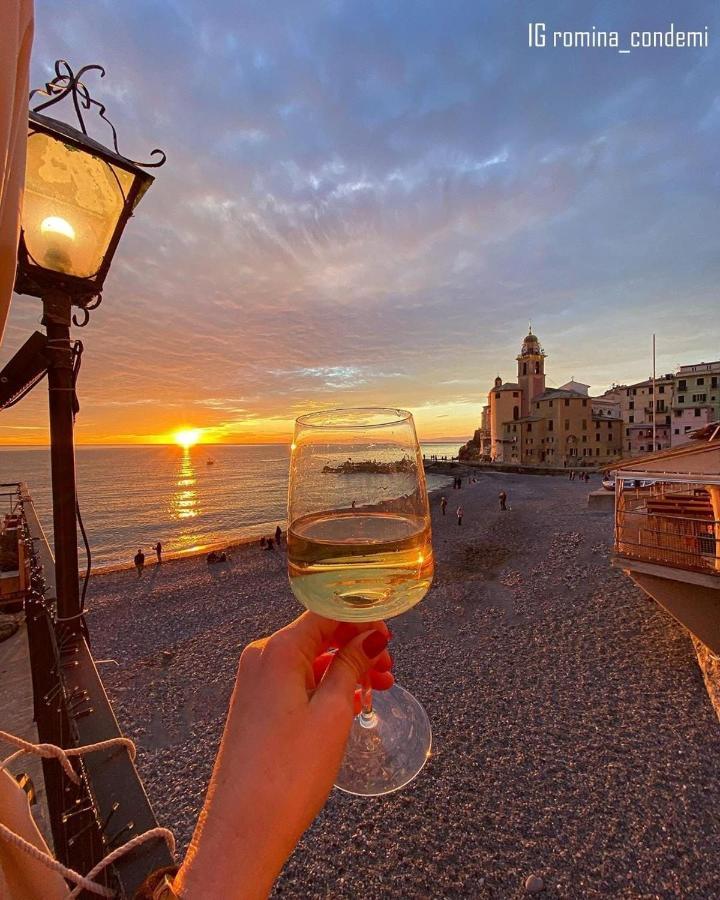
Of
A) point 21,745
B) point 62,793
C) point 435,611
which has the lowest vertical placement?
point 435,611

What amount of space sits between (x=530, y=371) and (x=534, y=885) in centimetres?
7757

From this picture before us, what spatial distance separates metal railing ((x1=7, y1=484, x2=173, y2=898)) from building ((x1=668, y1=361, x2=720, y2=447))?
219ft

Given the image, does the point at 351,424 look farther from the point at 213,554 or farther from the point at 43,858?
the point at 213,554

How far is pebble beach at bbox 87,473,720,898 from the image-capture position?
675 cm

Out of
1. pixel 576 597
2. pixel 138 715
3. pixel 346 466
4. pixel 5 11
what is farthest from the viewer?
pixel 576 597

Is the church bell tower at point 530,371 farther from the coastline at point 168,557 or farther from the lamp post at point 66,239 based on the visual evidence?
the lamp post at point 66,239

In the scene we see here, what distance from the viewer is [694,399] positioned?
55.5 meters

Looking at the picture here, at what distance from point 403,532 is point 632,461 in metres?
12.4

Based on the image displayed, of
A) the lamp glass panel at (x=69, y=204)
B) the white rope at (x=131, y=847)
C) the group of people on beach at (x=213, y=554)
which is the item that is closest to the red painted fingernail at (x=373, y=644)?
the white rope at (x=131, y=847)

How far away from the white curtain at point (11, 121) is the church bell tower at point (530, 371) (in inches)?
3174

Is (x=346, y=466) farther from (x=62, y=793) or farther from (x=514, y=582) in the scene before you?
(x=514, y=582)

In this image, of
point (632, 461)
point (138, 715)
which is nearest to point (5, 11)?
point (632, 461)

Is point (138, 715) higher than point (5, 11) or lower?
lower

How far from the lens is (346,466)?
1643 mm
